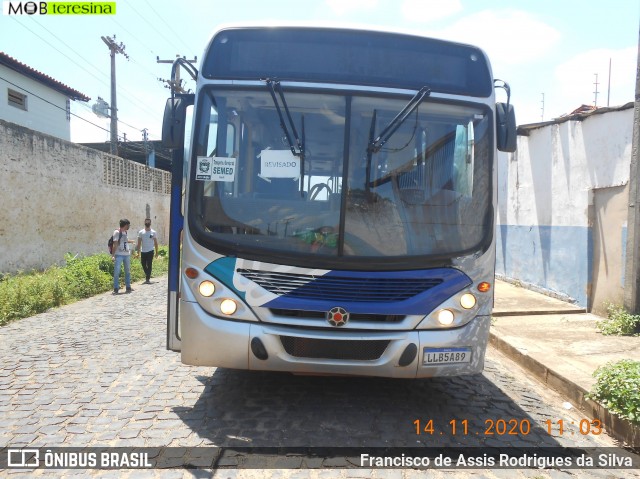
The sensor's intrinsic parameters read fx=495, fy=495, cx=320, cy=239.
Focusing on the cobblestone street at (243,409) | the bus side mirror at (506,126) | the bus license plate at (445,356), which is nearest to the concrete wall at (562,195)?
the cobblestone street at (243,409)

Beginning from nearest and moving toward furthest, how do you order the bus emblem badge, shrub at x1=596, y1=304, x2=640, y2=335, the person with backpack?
1. the bus emblem badge
2. shrub at x1=596, y1=304, x2=640, y2=335
3. the person with backpack

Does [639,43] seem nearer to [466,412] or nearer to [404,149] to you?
[404,149]

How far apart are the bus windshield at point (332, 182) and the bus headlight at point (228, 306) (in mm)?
352

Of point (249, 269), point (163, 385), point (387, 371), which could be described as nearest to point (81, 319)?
point (163, 385)

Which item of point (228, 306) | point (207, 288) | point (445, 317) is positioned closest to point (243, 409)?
point (228, 306)

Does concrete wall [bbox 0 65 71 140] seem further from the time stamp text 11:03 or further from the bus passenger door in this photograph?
the time stamp text 11:03

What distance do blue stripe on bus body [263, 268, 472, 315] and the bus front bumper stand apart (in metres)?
0.17

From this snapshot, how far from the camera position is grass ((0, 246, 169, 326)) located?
8141mm

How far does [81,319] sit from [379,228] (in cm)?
599

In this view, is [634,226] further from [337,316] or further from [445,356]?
[337,316]

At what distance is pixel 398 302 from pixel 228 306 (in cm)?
124

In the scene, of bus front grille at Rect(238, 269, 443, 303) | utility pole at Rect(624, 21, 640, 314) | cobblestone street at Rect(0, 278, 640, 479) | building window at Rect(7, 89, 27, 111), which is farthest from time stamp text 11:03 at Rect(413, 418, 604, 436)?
building window at Rect(7, 89, 27, 111)

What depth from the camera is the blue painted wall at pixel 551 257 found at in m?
8.46

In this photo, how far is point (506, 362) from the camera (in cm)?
602
